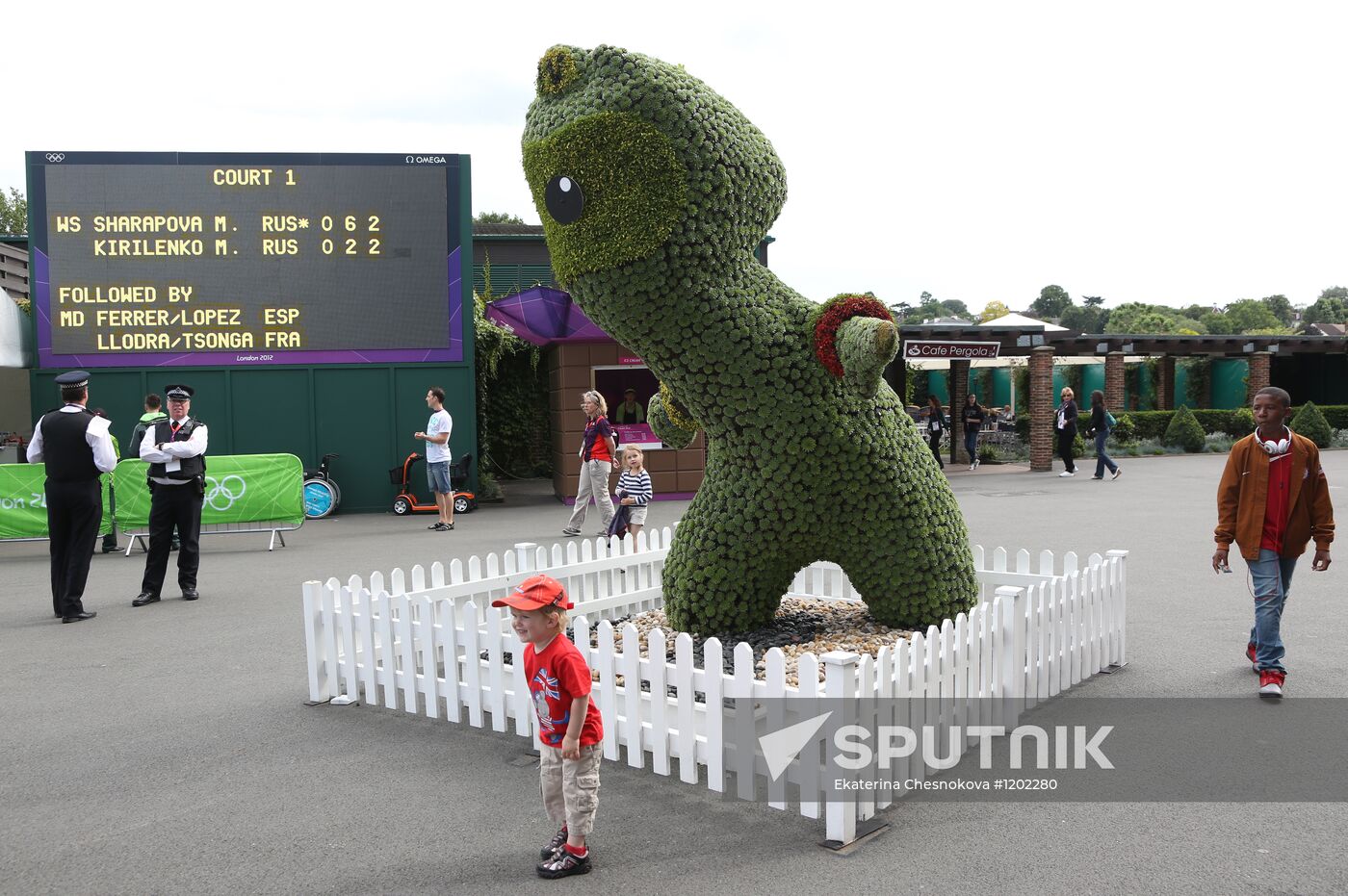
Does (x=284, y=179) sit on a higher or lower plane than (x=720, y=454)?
higher

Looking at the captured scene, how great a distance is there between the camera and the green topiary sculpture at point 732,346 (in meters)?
5.19

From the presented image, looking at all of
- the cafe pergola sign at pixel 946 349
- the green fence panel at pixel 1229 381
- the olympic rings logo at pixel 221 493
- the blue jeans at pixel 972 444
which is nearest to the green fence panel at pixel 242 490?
the olympic rings logo at pixel 221 493

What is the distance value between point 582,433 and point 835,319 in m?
10.9

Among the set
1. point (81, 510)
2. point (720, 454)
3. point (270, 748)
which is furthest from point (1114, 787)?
point (81, 510)

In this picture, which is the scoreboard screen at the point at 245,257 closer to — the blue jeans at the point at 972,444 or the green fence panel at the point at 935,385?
the blue jeans at the point at 972,444

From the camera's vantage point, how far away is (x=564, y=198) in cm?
531

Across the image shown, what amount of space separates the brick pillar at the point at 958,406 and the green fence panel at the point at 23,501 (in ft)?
56.1

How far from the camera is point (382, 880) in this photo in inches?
144

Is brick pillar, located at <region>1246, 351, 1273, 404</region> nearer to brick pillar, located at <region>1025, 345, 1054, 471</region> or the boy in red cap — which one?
brick pillar, located at <region>1025, 345, 1054, 471</region>

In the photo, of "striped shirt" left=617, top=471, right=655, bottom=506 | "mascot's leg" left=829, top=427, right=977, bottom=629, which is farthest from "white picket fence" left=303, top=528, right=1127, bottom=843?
"striped shirt" left=617, top=471, right=655, bottom=506

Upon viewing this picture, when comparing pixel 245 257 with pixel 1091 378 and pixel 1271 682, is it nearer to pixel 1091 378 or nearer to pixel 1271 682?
pixel 1271 682

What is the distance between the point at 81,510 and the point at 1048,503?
12.1 m

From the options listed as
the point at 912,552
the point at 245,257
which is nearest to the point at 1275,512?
the point at 912,552

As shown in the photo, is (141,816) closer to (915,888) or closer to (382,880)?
(382,880)
